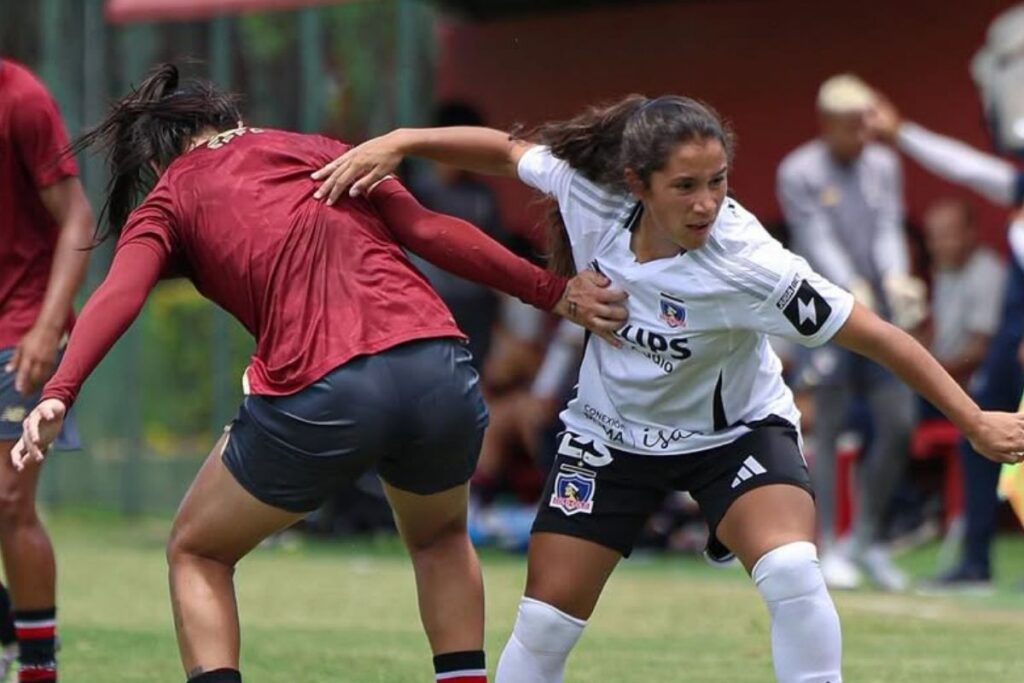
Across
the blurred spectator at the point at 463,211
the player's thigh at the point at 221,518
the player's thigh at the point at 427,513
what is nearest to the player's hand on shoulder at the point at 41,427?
the player's thigh at the point at 221,518

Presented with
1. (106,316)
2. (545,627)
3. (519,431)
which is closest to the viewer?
(106,316)

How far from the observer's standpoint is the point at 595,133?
219 inches

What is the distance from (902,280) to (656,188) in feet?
18.0

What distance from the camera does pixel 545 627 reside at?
5.43 m

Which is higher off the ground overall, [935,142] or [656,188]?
[656,188]

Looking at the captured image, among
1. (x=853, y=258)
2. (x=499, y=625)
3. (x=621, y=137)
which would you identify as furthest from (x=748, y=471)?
(x=853, y=258)

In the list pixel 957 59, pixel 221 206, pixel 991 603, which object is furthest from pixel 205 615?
pixel 957 59

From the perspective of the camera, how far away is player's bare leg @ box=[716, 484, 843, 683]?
5199 mm

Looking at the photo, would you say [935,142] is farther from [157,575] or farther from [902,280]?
[157,575]

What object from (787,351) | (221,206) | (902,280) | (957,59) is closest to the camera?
(221,206)

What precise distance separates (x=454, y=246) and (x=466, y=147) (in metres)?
0.49

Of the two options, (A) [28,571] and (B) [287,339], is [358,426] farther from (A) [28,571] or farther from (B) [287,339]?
(A) [28,571]

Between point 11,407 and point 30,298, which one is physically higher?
point 30,298

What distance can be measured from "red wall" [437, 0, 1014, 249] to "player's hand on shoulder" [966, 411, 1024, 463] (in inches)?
312
